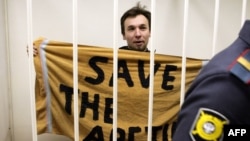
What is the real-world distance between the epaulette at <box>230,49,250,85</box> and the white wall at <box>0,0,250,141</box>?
4.06ft

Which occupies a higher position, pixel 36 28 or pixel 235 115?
pixel 36 28

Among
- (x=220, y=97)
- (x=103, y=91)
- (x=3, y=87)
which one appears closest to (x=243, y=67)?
(x=220, y=97)

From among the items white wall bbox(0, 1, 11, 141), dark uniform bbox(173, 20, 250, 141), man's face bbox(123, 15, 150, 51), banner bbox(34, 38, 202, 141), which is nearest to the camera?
dark uniform bbox(173, 20, 250, 141)

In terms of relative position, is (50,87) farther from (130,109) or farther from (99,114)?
(130,109)

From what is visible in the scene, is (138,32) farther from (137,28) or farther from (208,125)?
(208,125)

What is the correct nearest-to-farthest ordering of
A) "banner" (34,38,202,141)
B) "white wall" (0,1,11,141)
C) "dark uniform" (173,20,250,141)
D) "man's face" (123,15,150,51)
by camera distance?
→ "dark uniform" (173,20,250,141) → "banner" (34,38,202,141) → "white wall" (0,1,11,141) → "man's face" (123,15,150,51)

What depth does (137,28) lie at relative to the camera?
1390 mm

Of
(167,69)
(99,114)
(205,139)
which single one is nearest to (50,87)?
Answer: (99,114)

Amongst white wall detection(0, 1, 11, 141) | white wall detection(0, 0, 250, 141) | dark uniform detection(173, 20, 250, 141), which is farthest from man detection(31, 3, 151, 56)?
dark uniform detection(173, 20, 250, 141)

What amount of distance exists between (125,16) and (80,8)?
27 cm

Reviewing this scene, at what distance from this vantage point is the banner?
111 centimetres

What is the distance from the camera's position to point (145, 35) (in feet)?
4.57

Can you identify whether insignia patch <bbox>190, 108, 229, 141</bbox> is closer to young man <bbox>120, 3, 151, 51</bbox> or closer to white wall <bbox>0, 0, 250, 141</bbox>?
young man <bbox>120, 3, 151, 51</bbox>

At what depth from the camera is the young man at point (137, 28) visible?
1.39 m
